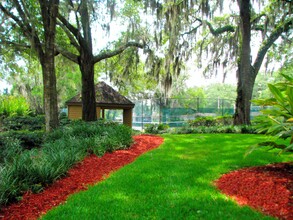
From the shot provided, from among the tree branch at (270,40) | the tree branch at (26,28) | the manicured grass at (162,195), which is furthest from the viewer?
the tree branch at (270,40)

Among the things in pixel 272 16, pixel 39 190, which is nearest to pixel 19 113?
pixel 39 190

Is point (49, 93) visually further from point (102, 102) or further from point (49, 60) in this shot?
point (102, 102)

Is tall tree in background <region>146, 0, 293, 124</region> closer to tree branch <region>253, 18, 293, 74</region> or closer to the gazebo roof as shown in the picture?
tree branch <region>253, 18, 293, 74</region>

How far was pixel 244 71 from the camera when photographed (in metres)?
12.4

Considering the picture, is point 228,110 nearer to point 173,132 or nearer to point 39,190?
point 173,132

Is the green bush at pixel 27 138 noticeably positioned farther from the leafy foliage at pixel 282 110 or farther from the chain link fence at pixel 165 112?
the chain link fence at pixel 165 112

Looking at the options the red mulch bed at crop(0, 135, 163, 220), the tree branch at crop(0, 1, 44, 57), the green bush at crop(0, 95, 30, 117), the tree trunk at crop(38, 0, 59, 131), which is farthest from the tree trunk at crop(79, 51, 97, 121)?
the red mulch bed at crop(0, 135, 163, 220)

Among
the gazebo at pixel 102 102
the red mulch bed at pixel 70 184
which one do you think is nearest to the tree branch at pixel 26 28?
the red mulch bed at pixel 70 184

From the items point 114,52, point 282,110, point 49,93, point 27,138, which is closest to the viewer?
point 282,110

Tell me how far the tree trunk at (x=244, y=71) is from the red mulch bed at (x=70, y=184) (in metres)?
7.87

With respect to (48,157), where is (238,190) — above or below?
below

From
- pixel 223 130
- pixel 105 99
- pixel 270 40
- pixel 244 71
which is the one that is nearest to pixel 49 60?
pixel 105 99

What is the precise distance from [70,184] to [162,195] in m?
1.59

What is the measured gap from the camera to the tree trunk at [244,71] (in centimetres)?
1220
